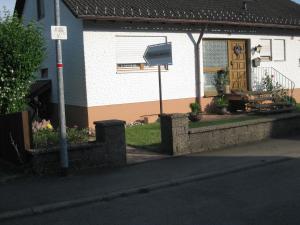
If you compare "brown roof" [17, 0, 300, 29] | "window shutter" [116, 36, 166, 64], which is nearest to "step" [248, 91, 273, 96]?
"brown roof" [17, 0, 300, 29]

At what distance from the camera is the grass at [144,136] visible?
12257 millimetres

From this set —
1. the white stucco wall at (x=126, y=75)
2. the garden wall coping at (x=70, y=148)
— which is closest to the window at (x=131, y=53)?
the white stucco wall at (x=126, y=75)

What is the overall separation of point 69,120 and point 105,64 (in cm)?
238

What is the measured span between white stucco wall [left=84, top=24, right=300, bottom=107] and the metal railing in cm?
219

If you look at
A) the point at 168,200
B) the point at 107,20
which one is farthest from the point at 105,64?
the point at 168,200

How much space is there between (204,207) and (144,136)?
6.33m

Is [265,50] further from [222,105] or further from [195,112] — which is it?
[195,112]

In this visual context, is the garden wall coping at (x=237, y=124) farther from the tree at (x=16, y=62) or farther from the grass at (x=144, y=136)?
the tree at (x=16, y=62)

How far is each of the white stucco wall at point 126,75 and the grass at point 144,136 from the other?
1.25 meters

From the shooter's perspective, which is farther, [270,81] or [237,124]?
[270,81]

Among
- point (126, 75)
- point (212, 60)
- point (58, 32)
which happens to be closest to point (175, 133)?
point (58, 32)

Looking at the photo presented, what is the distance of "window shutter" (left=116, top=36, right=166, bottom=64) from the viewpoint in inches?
→ 613

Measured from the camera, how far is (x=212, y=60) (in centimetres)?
1795

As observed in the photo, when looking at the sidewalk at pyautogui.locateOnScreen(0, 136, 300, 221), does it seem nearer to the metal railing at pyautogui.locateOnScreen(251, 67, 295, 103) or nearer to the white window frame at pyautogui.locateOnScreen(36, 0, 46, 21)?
the metal railing at pyautogui.locateOnScreen(251, 67, 295, 103)
